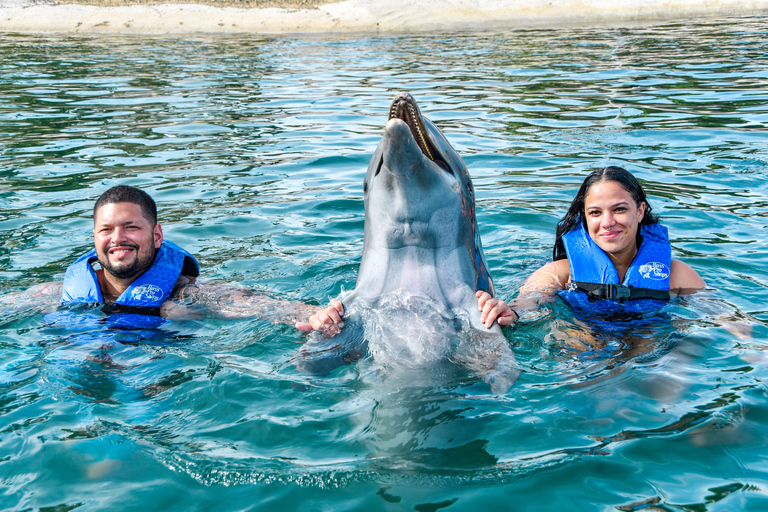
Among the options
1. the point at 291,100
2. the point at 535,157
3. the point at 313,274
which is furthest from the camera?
the point at 291,100

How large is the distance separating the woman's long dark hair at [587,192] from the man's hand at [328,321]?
7.20 feet

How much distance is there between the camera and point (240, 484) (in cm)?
339

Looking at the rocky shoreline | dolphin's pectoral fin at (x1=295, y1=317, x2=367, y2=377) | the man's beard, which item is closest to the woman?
dolphin's pectoral fin at (x1=295, y1=317, x2=367, y2=377)

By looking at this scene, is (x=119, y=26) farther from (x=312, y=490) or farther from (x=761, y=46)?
(x=312, y=490)

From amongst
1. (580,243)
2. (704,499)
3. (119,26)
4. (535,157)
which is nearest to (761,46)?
(535,157)

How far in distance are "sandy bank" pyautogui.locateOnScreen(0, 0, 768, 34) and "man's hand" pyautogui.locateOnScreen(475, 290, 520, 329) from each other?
1020 inches

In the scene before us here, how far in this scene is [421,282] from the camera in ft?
14.6

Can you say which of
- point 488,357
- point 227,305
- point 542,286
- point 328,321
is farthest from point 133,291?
point 542,286

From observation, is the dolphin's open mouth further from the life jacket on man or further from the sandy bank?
the sandy bank

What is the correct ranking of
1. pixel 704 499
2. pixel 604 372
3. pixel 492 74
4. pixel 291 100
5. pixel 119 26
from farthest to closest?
pixel 119 26, pixel 492 74, pixel 291 100, pixel 604 372, pixel 704 499

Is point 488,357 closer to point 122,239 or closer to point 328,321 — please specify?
point 328,321

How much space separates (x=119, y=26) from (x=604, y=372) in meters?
29.9

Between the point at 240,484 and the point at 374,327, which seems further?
the point at 374,327

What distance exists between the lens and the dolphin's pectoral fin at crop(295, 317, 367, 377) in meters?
4.47
